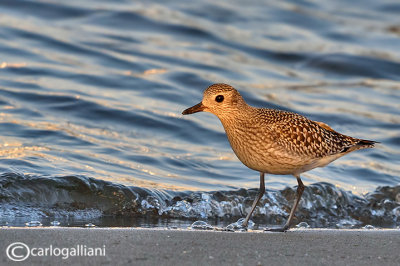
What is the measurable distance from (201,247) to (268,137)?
80.8 inches

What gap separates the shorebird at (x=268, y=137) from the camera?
26.5 feet

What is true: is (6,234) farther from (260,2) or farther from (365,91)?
(260,2)

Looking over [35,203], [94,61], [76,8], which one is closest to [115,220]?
[35,203]

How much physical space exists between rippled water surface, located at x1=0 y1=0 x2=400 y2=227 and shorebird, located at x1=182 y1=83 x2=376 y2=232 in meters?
1.47

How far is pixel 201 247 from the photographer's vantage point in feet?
21.2

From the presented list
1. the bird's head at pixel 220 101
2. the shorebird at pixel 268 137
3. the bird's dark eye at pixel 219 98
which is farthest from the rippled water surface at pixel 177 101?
the bird's dark eye at pixel 219 98

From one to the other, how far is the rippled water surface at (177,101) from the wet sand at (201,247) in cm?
174

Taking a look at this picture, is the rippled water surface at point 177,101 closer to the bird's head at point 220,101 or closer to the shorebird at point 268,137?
the shorebird at point 268,137

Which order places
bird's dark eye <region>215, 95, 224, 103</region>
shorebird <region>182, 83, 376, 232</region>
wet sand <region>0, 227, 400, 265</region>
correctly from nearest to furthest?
1. wet sand <region>0, 227, 400, 265</region>
2. shorebird <region>182, 83, 376, 232</region>
3. bird's dark eye <region>215, 95, 224, 103</region>

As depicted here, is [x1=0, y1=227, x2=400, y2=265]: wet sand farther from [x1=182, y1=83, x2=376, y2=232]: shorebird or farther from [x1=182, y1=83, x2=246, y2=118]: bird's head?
[x1=182, y1=83, x2=246, y2=118]: bird's head

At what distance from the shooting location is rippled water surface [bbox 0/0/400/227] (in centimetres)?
951

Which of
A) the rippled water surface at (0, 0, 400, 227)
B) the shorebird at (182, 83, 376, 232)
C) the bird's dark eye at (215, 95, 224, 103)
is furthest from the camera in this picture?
the rippled water surface at (0, 0, 400, 227)

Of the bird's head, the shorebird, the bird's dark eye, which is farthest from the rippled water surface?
the bird's dark eye

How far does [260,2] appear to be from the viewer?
67.1 ft
